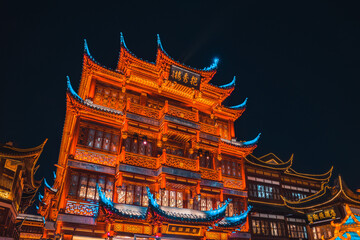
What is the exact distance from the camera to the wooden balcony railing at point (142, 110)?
58.9 feet

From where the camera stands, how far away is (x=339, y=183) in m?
26.4

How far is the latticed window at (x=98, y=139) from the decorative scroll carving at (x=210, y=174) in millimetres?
6307

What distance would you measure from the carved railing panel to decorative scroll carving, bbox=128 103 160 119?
117 inches

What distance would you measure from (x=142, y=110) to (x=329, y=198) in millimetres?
20794

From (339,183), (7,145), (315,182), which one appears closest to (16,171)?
(7,145)

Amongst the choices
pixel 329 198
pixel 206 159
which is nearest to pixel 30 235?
pixel 206 159

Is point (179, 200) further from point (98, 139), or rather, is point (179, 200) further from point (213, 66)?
point (213, 66)

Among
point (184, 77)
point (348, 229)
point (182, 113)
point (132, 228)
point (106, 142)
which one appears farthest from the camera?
point (184, 77)

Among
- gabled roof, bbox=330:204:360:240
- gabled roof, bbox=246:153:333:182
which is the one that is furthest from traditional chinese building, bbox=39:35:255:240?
Result: gabled roof, bbox=330:204:360:240

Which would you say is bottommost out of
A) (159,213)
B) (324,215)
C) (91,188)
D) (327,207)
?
(159,213)

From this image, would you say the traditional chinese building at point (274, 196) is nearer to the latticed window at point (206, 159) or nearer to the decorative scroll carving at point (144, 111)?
the latticed window at point (206, 159)

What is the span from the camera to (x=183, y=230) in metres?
16.0

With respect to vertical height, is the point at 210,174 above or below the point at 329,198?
below

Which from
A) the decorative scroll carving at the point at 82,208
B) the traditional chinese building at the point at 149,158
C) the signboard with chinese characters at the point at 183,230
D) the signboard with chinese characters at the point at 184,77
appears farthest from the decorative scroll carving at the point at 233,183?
the decorative scroll carving at the point at 82,208
